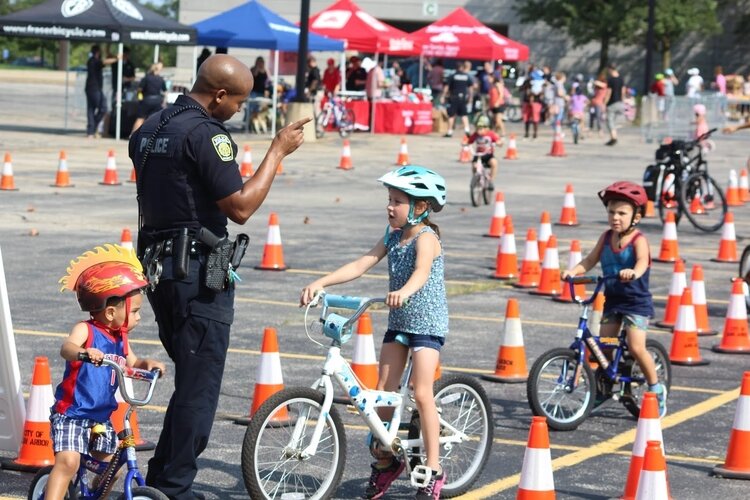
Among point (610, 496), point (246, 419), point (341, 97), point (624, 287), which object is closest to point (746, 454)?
point (610, 496)

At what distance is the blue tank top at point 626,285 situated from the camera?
30.2 ft

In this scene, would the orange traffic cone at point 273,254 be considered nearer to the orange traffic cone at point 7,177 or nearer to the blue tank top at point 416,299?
the orange traffic cone at point 7,177

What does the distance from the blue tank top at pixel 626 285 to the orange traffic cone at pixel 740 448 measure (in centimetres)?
138

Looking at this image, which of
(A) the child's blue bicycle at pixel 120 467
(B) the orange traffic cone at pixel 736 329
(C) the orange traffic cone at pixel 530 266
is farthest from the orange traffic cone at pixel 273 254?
(A) the child's blue bicycle at pixel 120 467

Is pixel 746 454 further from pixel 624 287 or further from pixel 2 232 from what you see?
pixel 2 232

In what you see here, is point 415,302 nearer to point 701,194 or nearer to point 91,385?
point 91,385

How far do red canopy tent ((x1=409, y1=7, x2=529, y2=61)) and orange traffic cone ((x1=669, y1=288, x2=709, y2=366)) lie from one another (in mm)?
29873

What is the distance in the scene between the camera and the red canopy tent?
41031 millimetres

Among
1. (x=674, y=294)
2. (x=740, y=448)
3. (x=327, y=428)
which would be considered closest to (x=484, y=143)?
(x=674, y=294)

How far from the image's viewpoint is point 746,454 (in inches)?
315

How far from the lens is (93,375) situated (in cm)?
589

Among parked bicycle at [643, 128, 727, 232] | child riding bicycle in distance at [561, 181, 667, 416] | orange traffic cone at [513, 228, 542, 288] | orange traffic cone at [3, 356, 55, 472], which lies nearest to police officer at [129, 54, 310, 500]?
orange traffic cone at [3, 356, 55, 472]

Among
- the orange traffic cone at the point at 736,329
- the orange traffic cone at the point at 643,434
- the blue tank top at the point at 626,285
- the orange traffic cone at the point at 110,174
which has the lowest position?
the orange traffic cone at the point at 110,174

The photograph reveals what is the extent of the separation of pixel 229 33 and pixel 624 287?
992 inches
